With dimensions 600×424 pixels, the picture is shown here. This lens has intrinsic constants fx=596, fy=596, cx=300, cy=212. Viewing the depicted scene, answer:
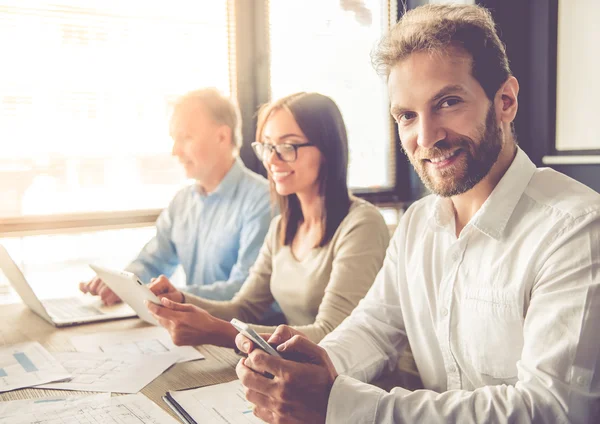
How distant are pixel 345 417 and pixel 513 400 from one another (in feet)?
0.80

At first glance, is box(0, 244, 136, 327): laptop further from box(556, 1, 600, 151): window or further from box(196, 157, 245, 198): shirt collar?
box(556, 1, 600, 151): window

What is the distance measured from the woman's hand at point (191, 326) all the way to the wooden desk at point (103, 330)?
3 cm

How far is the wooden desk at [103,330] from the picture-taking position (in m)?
1.14

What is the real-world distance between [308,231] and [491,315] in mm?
891

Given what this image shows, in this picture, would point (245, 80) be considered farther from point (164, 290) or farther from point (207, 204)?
point (164, 290)

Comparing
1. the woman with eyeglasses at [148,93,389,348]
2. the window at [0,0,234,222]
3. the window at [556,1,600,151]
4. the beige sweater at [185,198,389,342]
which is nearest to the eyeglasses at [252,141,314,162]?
the woman with eyeglasses at [148,93,389,348]

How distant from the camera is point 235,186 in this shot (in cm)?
243

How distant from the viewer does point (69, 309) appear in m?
1.88

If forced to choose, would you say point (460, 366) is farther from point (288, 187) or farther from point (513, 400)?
point (288, 187)

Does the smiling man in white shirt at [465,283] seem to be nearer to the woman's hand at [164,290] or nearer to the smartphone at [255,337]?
the smartphone at [255,337]

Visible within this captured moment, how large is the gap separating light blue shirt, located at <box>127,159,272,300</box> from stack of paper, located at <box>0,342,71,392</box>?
79 cm

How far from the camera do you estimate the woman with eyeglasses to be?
5.32 feet

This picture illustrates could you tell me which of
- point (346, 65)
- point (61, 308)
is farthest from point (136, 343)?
point (346, 65)

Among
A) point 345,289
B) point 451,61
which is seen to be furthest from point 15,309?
point 451,61
